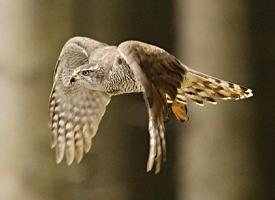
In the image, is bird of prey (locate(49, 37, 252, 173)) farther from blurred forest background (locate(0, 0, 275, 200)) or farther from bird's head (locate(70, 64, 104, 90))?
blurred forest background (locate(0, 0, 275, 200))

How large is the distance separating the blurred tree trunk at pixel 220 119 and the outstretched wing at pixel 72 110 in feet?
4.22

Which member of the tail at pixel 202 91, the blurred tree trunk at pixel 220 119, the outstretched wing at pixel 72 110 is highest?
the tail at pixel 202 91

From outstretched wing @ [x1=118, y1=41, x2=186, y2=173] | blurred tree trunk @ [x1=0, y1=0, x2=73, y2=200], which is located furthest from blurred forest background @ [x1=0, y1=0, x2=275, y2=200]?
outstretched wing @ [x1=118, y1=41, x2=186, y2=173]

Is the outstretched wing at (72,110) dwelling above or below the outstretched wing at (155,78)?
below

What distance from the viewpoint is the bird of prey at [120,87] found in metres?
3.71

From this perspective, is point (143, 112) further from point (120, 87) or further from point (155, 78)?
point (155, 78)

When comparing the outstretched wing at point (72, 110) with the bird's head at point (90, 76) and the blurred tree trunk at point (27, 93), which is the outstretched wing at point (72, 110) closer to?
the bird's head at point (90, 76)

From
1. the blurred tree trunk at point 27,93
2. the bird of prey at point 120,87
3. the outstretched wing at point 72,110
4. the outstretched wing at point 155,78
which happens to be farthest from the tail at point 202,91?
the blurred tree trunk at point 27,93

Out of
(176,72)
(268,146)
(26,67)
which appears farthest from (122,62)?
(268,146)

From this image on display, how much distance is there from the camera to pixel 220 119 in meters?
5.88

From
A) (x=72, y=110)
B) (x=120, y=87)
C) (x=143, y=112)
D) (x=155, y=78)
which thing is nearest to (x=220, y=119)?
(x=143, y=112)

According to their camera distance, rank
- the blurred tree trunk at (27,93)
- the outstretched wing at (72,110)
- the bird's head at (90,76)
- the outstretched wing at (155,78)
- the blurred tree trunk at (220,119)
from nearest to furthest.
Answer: the outstretched wing at (155,78)
the bird's head at (90,76)
the outstretched wing at (72,110)
the blurred tree trunk at (27,93)
the blurred tree trunk at (220,119)

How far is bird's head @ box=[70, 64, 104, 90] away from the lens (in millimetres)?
4004

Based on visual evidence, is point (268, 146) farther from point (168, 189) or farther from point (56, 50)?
point (56, 50)
